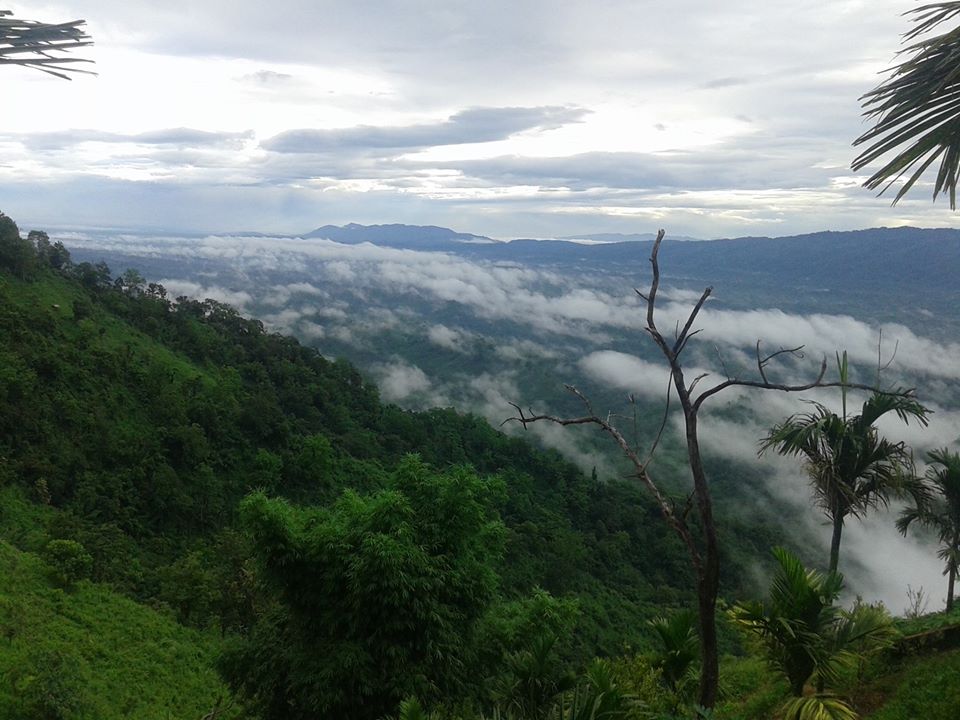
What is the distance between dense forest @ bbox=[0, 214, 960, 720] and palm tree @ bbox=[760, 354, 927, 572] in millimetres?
1624

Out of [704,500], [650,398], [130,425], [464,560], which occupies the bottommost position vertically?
[650,398]

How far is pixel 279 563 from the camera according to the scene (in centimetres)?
717

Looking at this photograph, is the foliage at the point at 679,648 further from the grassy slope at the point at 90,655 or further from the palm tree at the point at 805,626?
the grassy slope at the point at 90,655

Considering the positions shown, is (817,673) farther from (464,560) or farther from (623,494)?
(623,494)

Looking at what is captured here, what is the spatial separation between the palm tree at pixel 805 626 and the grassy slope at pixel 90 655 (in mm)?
8805

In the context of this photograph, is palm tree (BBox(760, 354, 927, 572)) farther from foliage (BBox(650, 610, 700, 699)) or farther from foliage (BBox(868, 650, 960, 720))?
foliage (BBox(650, 610, 700, 699))

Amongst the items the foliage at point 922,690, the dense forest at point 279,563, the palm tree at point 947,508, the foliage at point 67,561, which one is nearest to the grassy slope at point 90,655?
the dense forest at point 279,563

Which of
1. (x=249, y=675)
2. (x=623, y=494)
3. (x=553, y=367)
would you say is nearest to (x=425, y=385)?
(x=553, y=367)

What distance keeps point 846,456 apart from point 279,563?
654cm

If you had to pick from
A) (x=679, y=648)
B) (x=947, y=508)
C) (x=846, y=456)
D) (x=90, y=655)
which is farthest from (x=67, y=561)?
(x=947, y=508)

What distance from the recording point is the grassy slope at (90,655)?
8328 millimetres

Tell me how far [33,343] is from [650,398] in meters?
112

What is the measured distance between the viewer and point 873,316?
196125 millimetres

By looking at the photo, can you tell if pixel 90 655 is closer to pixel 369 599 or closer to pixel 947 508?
pixel 369 599
